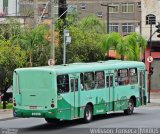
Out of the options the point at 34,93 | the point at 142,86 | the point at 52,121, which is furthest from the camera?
the point at 142,86

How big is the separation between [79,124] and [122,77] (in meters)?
5.22

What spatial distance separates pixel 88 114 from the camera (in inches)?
1172

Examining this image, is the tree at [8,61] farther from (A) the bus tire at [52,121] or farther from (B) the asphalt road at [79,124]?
(A) the bus tire at [52,121]

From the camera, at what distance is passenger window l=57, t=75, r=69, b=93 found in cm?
2759

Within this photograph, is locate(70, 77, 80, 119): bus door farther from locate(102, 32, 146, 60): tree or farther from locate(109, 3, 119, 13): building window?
locate(109, 3, 119, 13): building window

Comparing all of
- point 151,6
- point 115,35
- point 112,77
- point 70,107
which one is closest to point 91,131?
point 70,107

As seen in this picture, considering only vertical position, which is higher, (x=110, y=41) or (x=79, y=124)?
(x=110, y=41)

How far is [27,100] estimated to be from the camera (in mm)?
27719

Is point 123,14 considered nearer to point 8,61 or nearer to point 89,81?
point 8,61

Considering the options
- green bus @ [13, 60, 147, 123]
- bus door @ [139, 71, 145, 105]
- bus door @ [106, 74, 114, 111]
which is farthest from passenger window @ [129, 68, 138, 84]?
bus door @ [106, 74, 114, 111]

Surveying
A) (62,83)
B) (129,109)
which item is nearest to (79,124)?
(62,83)

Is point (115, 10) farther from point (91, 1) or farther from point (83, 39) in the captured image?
point (83, 39)

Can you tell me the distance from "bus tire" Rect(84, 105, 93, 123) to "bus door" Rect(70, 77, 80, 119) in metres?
0.75

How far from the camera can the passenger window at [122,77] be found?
1290 inches
